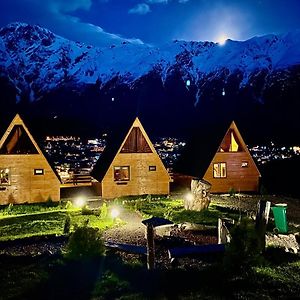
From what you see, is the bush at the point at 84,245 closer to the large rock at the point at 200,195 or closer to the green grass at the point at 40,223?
the green grass at the point at 40,223

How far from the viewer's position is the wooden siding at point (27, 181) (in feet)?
86.4

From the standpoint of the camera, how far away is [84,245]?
1112 centimetres

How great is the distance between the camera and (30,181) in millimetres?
26609

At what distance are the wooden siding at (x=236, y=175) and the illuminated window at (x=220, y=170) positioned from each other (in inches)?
9.8

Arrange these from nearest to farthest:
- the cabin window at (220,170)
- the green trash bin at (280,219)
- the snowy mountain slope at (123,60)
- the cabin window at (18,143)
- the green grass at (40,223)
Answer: the green trash bin at (280,219) → the green grass at (40,223) → the cabin window at (18,143) → the cabin window at (220,170) → the snowy mountain slope at (123,60)

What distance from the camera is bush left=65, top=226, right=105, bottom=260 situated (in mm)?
11031

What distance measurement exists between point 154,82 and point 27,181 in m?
47.4

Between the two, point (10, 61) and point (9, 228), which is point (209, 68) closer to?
point (10, 61)

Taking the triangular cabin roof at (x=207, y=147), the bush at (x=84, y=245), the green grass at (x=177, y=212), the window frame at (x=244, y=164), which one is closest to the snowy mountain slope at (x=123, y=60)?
the triangular cabin roof at (x=207, y=147)

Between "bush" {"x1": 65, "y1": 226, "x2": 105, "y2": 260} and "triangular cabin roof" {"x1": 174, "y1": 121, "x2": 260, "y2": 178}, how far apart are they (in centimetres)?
2029

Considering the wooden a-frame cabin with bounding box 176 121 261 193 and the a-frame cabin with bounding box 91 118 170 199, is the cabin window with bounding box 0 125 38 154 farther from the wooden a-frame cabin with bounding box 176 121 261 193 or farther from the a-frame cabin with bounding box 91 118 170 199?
the wooden a-frame cabin with bounding box 176 121 261 193

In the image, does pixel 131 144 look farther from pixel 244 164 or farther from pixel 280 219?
pixel 280 219

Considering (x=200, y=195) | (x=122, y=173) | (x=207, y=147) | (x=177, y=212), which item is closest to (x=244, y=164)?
(x=207, y=147)

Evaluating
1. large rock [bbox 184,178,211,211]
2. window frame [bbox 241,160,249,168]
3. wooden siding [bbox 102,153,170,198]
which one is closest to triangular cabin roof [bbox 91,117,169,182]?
wooden siding [bbox 102,153,170,198]
